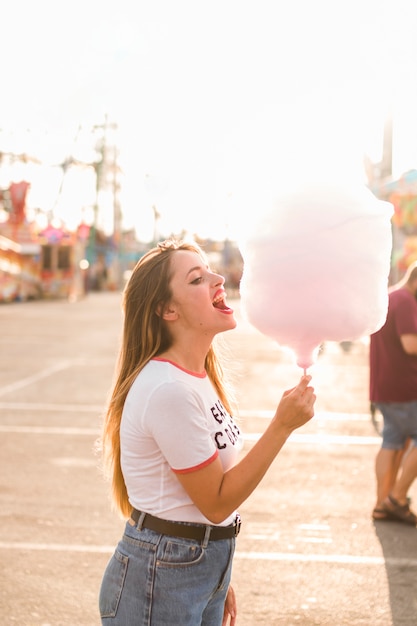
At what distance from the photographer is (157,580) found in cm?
230

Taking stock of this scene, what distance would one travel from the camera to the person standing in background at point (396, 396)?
5.62m

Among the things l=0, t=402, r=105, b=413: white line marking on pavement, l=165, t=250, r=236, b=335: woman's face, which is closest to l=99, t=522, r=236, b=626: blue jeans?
l=165, t=250, r=236, b=335: woman's face

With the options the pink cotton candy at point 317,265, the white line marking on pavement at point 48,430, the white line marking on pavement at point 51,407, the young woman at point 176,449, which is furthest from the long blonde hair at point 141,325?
the white line marking on pavement at point 51,407

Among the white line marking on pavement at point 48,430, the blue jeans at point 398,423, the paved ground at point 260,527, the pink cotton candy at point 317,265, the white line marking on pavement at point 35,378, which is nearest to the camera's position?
the pink cotton candy at point 317,265

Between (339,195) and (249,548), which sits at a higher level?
(339,195)

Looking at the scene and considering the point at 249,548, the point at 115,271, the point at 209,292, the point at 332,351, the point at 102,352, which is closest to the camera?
the point at 209,292

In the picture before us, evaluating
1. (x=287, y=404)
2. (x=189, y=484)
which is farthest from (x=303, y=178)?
(x=189, y=484)

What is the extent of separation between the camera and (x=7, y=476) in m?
6.79

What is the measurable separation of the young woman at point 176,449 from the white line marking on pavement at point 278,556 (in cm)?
258

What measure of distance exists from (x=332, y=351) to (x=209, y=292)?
1559 cm

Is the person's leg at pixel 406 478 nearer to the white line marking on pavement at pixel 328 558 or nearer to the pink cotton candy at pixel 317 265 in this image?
the white line marking on pavement at pixel 328 558

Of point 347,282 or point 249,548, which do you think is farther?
point 249,548

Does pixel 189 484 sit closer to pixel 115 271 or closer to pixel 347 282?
pixel 347 282

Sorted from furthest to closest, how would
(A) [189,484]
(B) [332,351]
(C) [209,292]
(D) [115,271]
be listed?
(D) [115,271]
(B) [332,351]
(C) [209,292]
(A) [189,484]
